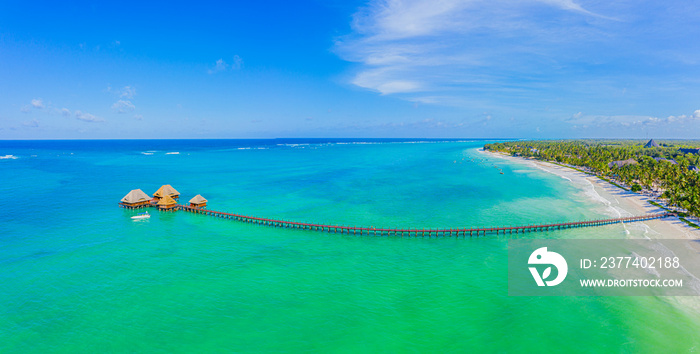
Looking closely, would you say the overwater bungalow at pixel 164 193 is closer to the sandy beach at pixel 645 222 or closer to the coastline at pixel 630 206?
the sandy beach at pixel 645 222

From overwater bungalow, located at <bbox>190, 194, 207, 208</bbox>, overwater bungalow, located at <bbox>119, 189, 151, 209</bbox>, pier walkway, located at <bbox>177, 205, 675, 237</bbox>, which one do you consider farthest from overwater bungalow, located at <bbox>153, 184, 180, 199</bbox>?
pier walkway, located at <bbox>177, 205, 675, 237</bbox>

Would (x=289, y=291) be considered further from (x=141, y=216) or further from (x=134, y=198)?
(x=134, y=198)

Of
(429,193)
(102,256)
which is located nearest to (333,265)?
(102,256)

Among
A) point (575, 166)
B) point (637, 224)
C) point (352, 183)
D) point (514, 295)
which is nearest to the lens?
point (514, 295)

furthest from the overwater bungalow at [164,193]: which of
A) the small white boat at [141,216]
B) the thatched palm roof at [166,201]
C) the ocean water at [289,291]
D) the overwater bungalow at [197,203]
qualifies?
the small white boat at [141,216]

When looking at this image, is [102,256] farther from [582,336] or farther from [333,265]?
[582,336]

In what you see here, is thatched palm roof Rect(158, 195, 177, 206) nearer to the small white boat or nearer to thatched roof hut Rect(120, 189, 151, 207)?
the small white boat
